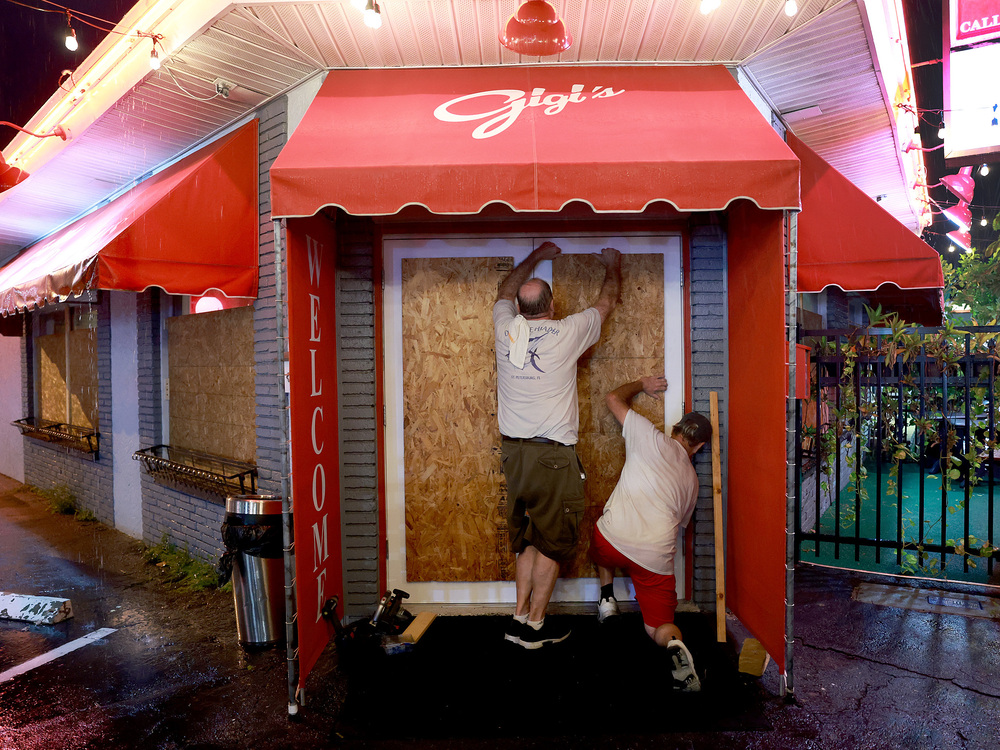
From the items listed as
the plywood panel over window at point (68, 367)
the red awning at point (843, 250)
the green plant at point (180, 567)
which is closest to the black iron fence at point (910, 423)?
the red awning at point (843, 250)

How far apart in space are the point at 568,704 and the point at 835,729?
1493 mm

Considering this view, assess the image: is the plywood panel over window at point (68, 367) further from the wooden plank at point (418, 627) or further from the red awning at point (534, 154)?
the red awning at point (534, 154)

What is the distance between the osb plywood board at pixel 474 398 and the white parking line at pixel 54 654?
251cm

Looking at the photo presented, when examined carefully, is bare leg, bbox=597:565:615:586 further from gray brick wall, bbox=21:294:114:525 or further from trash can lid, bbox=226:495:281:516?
gray brick wall, bbox=21:294:114:525

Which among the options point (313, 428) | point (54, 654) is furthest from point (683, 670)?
point (54, 654)

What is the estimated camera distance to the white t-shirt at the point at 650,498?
157 inches

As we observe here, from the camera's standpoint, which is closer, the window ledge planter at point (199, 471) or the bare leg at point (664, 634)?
the bare leg at point (664, 634)

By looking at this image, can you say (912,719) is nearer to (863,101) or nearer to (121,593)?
(863,101)

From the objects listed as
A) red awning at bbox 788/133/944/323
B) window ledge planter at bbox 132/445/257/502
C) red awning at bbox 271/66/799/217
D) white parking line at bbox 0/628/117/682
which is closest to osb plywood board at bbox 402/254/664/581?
red awning at bbox 271/66/799/217

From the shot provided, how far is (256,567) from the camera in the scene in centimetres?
427

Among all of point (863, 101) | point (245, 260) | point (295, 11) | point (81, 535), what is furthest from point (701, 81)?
point (81, 535)

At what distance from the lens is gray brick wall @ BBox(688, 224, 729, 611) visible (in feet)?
14.8

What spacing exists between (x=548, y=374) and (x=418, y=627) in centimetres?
215

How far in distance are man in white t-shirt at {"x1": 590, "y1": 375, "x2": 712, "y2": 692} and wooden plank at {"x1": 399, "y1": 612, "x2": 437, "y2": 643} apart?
137 centimetres
